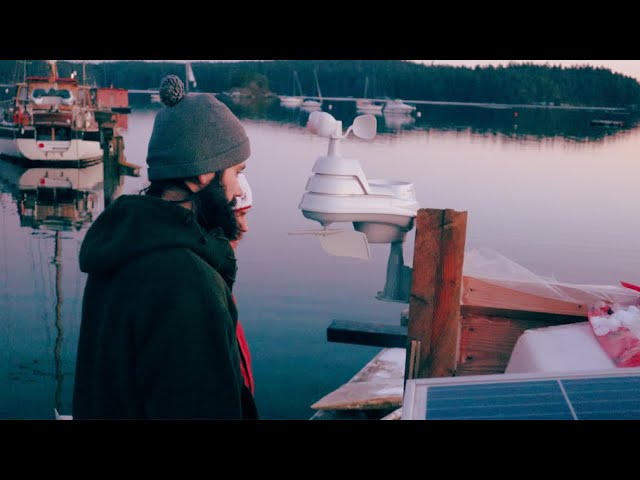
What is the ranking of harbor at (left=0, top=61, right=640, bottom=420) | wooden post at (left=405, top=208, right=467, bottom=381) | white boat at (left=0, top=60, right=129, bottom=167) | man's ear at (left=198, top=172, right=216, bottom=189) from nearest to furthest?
man's ear at (left=198, top=172, right=216, bottom=189), wooden post at (left=405, top=208, right=467, bottom=381), harbor at (left=0, top=61, right=640, bottom=420), white boat at (left=0, top=60, right=129, bottom=167)

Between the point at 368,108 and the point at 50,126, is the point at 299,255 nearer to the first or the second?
the point at 50,126

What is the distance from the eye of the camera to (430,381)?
2381 millimetres

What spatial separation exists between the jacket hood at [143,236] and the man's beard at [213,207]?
55mm

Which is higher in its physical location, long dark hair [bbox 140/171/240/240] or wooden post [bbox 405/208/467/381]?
long dark hair [bbox 140/171/240/240]

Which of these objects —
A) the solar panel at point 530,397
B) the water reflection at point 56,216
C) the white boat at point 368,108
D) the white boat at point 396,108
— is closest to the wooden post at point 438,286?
the solar panel at point 530,397

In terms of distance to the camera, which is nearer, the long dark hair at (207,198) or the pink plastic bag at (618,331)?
the long dark hair at (207,198)

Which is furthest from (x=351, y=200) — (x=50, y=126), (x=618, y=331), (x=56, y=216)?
(x=50, y=126)

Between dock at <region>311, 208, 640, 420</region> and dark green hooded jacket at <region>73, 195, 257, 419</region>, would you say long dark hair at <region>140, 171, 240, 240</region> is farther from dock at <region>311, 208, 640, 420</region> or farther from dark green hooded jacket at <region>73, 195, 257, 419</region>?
dock at <region>311, 208, 640, 420</region>

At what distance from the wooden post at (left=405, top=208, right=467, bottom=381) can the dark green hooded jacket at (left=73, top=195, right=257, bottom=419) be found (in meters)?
2.37

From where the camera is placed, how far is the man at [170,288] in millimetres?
1892

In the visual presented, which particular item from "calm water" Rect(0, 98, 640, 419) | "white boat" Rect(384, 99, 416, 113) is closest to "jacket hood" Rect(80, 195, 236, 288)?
"calm water" Rect(0, 98, 640, 419)

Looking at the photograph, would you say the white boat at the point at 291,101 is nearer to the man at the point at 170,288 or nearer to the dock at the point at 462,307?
the dock at the point at 462,307

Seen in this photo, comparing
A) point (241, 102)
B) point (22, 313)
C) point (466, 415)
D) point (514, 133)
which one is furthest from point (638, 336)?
point (241, 102)

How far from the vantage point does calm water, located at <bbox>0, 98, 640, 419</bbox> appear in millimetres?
11320
